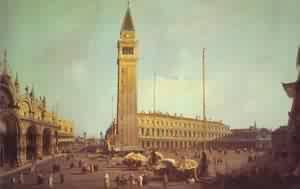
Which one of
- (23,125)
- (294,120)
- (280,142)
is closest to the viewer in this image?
(294,120)

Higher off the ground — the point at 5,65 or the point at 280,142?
the point at 5,65

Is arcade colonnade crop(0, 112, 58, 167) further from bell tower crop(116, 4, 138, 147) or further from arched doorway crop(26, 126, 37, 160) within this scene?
bell tower crop(116, 4, 138, 147)

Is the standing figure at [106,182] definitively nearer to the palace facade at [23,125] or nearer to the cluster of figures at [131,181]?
the cluster of figures at [131,181]

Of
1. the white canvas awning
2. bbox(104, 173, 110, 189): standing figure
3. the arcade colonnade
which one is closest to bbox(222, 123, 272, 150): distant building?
the white canvas awning

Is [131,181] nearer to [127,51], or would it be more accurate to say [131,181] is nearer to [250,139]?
[250,139]

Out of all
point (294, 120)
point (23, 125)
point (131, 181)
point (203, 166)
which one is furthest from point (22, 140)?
point (294, 120)

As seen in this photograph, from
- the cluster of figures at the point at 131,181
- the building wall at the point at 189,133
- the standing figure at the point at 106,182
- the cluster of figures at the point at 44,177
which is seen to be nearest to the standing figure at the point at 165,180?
the cluster of figures at the point at 131,181
